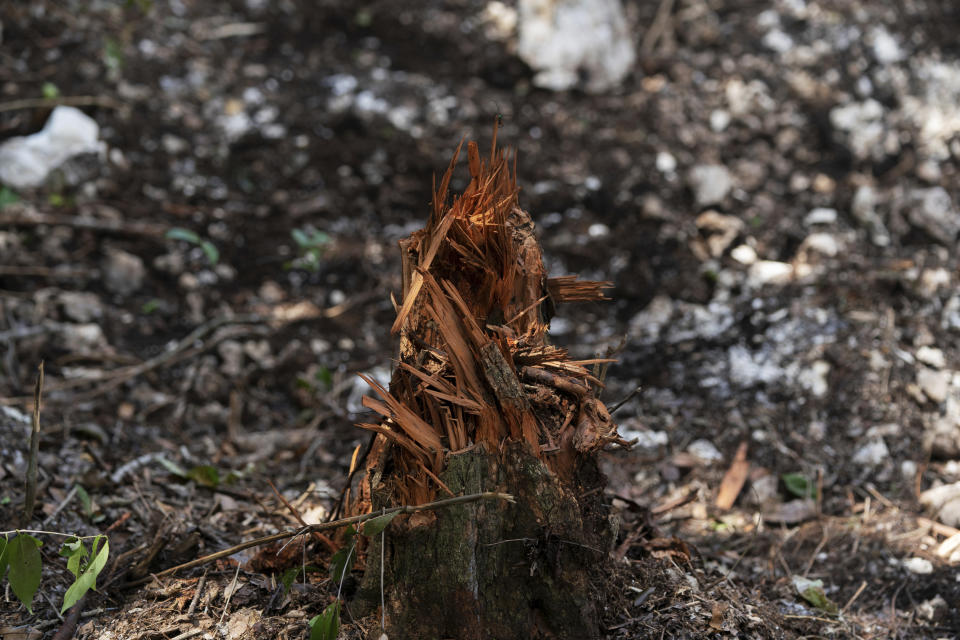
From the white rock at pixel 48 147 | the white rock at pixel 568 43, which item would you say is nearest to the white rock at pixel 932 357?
the white rock at pixel 568 43

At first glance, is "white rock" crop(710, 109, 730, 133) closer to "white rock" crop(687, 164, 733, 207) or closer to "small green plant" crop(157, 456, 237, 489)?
"white rock" crop(687, 164, 733, 207)

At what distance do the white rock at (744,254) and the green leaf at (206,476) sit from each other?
87.1 inches

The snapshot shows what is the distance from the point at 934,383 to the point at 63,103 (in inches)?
145

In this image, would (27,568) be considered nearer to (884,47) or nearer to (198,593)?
(198,593)

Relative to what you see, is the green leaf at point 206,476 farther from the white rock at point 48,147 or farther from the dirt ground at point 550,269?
the white rock at point 48,147

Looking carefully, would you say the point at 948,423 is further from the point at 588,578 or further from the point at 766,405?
the point at 588,578

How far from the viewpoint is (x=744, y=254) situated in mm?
3252

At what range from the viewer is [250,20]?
421 centimetres

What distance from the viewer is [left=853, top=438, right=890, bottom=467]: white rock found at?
8.09 ft

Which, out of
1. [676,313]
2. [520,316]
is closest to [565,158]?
[676,313]

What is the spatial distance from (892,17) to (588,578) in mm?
3705

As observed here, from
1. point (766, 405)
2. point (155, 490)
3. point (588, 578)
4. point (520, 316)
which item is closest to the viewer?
point (588, 578)

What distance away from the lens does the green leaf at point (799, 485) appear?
2.41 m

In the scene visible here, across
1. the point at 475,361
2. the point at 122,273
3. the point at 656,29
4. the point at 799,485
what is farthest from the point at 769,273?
the point at 122,273
